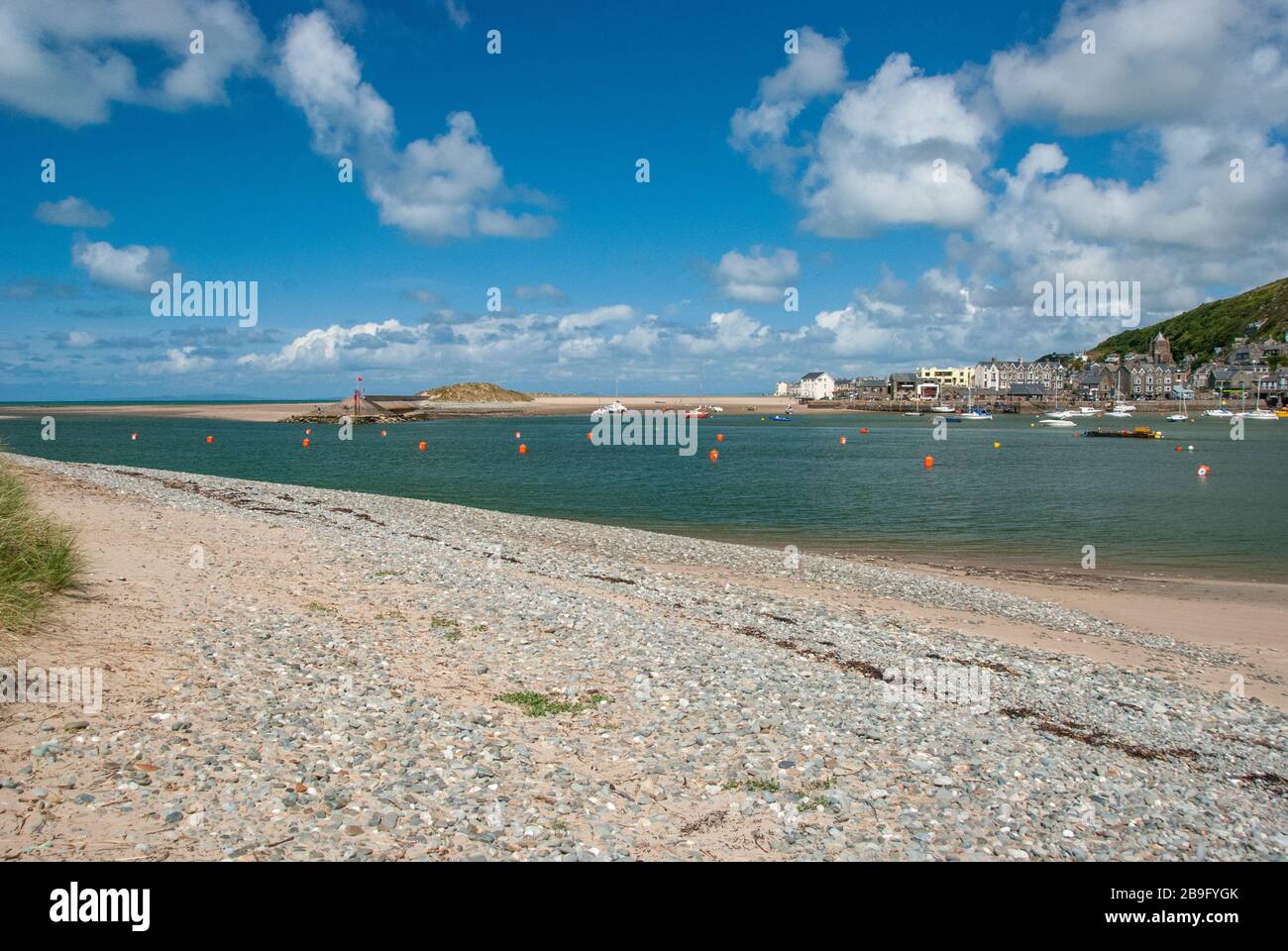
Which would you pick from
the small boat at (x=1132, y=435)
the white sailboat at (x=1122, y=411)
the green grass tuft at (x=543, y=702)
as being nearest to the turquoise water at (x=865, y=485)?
the small boat at (x=1132, y=435)

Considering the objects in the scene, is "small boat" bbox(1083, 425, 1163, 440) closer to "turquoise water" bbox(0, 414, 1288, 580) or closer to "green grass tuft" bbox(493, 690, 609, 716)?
"turquoise water" bbox(0, 414, 1288, 580)

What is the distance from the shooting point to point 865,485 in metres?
54.2

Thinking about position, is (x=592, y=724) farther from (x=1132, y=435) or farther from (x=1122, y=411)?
(x=1122, y=411)

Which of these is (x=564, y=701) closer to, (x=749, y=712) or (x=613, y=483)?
(x=749, y=712)

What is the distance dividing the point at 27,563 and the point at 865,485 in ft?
162

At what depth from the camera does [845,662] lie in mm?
14273

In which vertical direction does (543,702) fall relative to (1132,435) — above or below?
below

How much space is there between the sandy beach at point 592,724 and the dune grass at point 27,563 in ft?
1.53

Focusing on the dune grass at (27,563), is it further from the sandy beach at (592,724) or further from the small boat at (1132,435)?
the small boat at (1132,435)

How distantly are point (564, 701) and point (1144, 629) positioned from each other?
16823mm

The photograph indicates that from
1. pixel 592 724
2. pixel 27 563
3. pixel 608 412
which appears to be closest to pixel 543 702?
pixel 592 724

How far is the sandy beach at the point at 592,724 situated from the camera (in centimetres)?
736

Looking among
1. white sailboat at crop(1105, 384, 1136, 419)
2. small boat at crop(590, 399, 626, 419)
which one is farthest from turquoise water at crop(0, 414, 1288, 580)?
white sailboat at crop(1105, 384, 1136, 419)

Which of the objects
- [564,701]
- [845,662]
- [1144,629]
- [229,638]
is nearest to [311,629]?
[229,638]
